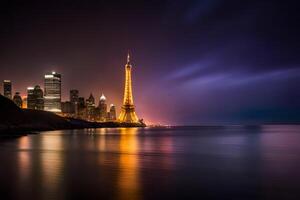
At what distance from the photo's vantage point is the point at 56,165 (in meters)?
31.3

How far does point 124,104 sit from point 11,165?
161280 mm

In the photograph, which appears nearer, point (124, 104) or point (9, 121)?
point (9, 121)

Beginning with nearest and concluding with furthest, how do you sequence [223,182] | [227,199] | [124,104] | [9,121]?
[227,199]
[223,182]
[9,121]
[124,104]

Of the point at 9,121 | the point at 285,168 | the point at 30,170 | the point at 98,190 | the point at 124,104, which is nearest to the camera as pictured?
the point at 98,190

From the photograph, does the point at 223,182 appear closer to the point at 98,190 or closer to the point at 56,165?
the point at 98,190

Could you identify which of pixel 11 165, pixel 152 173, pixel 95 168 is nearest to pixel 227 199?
pixel 152 173

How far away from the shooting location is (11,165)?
30266mm

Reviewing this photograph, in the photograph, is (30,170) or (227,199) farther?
(30,170)

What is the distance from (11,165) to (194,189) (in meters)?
17.8

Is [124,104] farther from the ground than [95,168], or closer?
farther from the ground

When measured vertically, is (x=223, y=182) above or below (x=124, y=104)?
below

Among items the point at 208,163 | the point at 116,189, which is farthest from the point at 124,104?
the point at 116,189

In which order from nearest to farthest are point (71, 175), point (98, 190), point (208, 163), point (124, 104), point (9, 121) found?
1. point (98, 190)
2. point (71, 175)
3. point (208, 163)
4. point (9, 121)
5. point (124, 104)

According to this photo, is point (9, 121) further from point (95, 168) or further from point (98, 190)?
point (98, 190)
